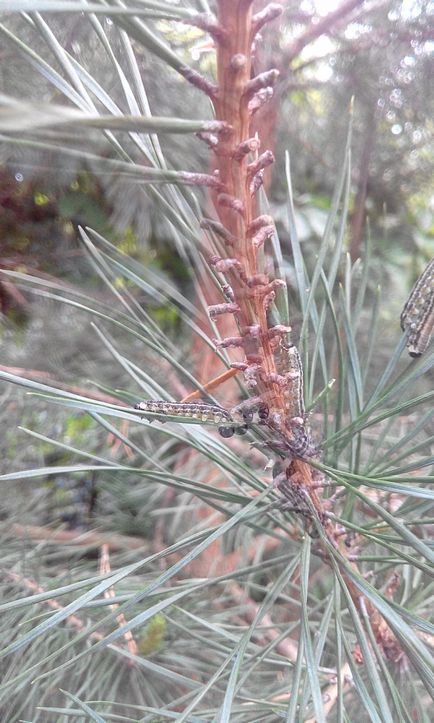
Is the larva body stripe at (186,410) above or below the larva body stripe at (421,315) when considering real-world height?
below

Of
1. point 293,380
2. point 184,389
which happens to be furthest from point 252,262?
point 184,389

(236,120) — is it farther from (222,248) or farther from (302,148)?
(302,148)

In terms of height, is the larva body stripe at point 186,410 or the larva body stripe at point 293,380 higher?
the larva body stripe at point 293,380

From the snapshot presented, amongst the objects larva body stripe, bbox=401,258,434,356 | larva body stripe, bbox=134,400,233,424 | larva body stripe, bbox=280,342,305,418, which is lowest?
larva body stripe, bbox=134,400,233,424

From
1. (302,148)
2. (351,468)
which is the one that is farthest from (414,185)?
(351,468)

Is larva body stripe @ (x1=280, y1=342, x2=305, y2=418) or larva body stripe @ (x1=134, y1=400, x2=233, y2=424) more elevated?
larva body stripe @ (x1=280, y1=342, x2=305, y2=418)

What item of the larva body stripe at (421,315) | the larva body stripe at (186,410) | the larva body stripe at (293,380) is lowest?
the larva body stripe at (186,410)
